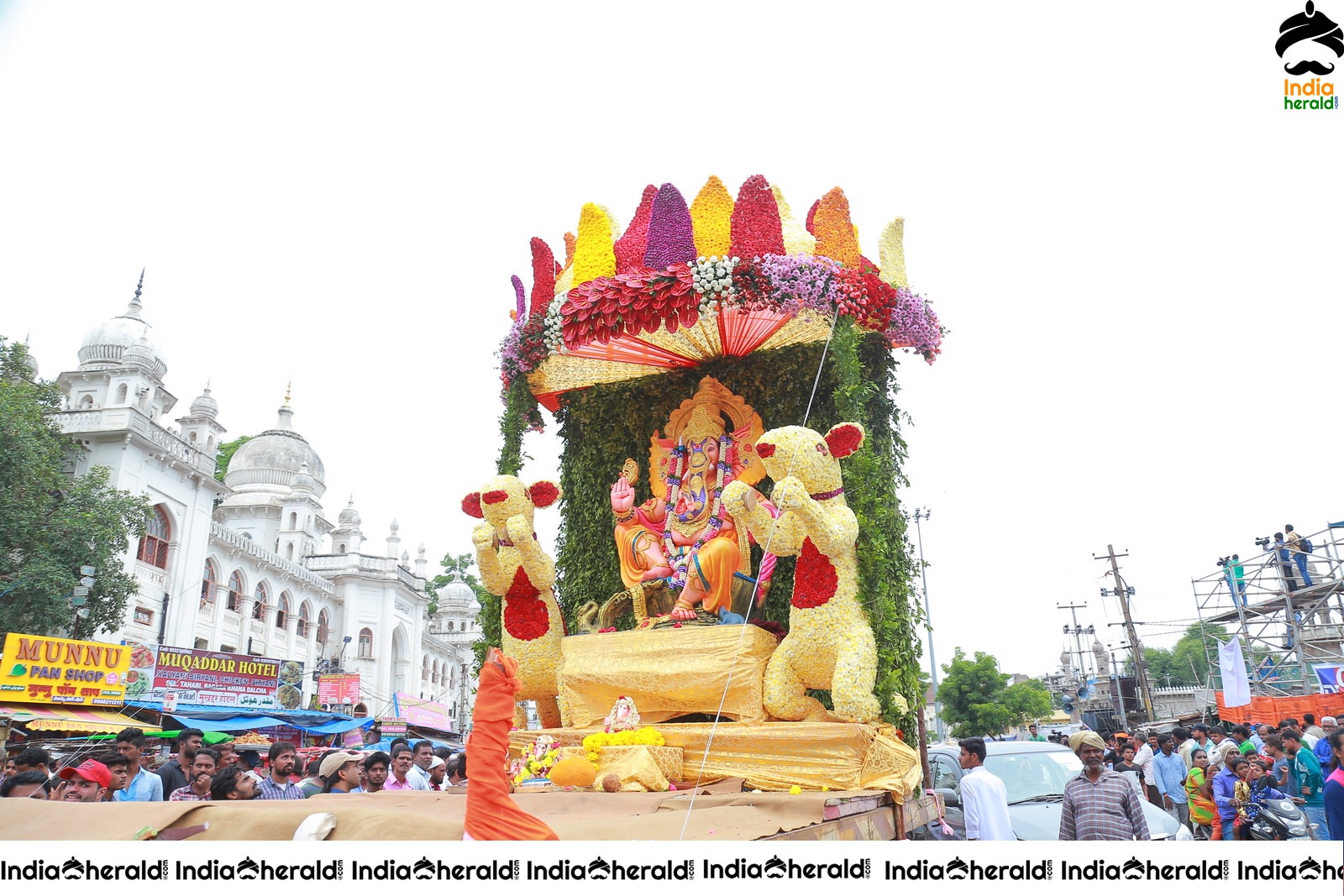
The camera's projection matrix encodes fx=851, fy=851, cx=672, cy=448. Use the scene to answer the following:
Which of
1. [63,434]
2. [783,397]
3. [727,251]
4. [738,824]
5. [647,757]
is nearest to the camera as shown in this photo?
[738,824]

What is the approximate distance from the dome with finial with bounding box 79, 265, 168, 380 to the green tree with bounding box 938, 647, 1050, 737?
25.6m

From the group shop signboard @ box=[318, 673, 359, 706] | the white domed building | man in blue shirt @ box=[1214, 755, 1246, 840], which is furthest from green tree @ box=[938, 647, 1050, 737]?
man in blue shirt @ box=[1214, 755, 1246, 840]

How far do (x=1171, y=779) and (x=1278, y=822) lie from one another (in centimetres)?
358

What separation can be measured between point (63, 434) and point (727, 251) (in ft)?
59.7

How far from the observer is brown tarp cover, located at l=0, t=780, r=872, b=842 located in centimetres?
339

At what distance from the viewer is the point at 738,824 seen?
12.4ft

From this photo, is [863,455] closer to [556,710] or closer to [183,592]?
[556,710]

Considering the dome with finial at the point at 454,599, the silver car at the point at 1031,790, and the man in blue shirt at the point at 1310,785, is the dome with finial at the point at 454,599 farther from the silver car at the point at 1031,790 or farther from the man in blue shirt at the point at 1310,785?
the man in blue shirt at the point at 1310,785

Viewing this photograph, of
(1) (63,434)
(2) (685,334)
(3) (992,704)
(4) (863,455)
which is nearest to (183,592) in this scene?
(1) (63,434)

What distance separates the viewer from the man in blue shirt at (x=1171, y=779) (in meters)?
8.50

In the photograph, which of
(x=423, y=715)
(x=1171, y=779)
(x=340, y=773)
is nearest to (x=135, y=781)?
(x=340, y=773)

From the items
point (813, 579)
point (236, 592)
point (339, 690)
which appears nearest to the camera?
point (813, 579)

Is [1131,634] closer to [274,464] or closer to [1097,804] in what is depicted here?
[1097,804]

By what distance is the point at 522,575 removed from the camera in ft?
24.2
